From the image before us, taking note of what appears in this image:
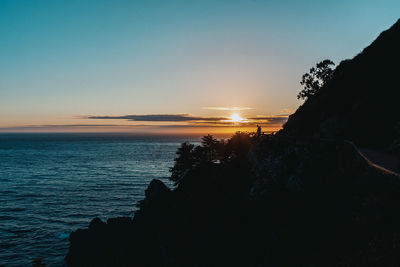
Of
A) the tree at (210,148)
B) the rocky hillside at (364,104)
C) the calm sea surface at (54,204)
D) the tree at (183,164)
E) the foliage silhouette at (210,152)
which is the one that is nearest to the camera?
the rocky hillside at (364,104)

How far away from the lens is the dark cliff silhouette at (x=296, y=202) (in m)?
14.1

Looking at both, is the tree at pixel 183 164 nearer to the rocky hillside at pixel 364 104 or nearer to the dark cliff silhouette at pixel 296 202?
the dark cliff silhouette at pixel 296 202

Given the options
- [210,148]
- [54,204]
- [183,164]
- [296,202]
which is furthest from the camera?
[54,204]

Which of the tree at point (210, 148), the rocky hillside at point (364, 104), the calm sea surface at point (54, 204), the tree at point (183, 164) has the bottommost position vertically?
the calm sea surface at point (54, 204)

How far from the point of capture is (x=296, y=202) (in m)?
20.4

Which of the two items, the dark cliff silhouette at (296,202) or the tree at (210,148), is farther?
the tree at (210,148)

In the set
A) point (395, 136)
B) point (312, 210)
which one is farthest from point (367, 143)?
point (312, 210)

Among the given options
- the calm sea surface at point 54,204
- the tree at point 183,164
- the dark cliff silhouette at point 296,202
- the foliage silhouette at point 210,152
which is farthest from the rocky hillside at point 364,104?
the calm sea surface at point 54,204

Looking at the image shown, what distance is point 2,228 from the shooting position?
36.2 meters

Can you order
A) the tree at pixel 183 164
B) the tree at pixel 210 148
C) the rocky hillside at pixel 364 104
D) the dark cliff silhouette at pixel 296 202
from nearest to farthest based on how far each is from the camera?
the dark cliff silhouette at pixel 296 202 < the rocky hillside at pixel 364 104 < the tree at pixel 183 164 < the tree at pixel 210 148

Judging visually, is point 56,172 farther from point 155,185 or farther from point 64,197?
point 155,185

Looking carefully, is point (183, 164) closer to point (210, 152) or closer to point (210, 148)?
point (210, 152)

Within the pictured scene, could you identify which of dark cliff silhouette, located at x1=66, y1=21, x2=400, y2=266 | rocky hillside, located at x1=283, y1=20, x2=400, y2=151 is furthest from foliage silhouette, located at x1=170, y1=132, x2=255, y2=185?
rocky hillside, located at x1=283, y1=20, x2=400, y2=151

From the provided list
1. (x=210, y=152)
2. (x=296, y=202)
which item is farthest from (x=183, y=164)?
(x=296, y=202)
